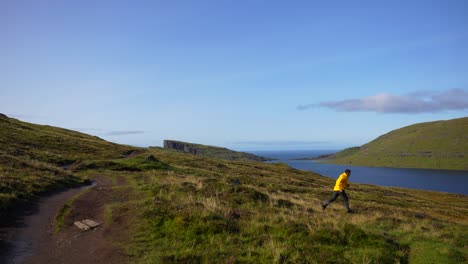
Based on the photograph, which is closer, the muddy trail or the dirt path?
the muddy trail

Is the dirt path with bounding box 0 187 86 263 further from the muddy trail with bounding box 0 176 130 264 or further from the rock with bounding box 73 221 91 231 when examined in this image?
the rock with bounding box 73 221 91 231

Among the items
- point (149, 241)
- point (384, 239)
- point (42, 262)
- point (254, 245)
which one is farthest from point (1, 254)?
point (384, 239)

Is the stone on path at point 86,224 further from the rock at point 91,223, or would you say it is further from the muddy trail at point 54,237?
the muddy trail at point 54,237

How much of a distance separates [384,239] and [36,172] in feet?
82.3

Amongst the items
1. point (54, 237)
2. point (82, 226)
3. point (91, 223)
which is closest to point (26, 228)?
point (54, 237)

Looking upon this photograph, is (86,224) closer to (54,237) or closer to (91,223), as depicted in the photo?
(91,223)

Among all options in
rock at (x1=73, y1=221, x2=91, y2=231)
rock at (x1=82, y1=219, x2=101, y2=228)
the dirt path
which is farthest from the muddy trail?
rock at (x1=82, y1=219, x2=101, y2=228)

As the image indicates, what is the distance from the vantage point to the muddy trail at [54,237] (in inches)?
428

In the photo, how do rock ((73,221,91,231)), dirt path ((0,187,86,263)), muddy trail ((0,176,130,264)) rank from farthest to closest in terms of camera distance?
rock ((73,221,91,231)), dirt path ((0,187,86,263)), muddy trail ((0,176,130,264))

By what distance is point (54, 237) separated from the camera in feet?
42.9

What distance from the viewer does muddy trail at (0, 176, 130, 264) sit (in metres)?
10.9

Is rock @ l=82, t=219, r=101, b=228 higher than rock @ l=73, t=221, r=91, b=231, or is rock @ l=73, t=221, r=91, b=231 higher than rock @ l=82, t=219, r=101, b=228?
rock @ l=82, t=219, r=101, b=228

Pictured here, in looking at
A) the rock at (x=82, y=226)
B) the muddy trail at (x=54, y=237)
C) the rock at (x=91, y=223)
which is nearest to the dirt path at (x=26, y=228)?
the muddy trail at (x=54, y=237)

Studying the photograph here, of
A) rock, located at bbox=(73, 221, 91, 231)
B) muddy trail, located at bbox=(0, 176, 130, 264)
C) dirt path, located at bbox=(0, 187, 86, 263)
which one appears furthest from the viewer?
rock, located at bbox=(73, 221, 91, 231)
